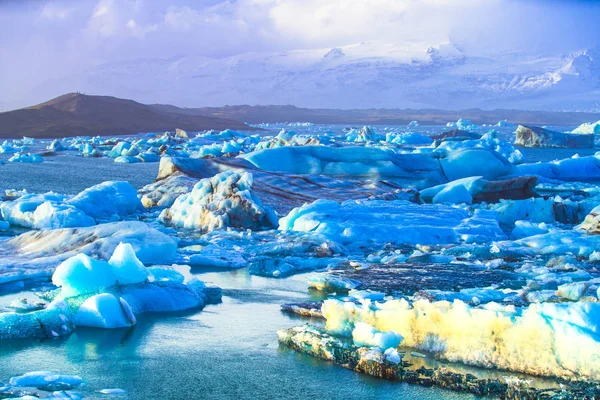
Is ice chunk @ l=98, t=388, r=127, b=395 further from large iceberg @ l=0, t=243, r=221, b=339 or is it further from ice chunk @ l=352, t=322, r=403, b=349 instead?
ice chunk @ l=352, t=322, r=403, b=349

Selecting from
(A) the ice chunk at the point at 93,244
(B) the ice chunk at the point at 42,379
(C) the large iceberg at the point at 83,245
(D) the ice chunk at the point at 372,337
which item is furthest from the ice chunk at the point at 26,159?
(D) the ice chunk at the point at 372,337

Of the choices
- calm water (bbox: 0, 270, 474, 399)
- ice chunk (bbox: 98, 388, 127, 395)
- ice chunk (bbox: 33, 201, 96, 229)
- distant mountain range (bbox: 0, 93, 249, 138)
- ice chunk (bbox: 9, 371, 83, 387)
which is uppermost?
distant mountain range (bbox: 0, 93, 249, 138)

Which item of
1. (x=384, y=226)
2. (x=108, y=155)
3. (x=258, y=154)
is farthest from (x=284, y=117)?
(x=384, y=226)

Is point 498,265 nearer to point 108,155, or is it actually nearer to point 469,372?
point 469,372

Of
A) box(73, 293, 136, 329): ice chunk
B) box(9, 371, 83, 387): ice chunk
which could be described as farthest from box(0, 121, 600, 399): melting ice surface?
box(9, 371, 83, 387): ice chunk

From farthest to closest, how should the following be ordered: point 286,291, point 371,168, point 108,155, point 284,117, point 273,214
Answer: point 284,117 < point 108,155 < point 371,168 < point 273,214 < point 286,291

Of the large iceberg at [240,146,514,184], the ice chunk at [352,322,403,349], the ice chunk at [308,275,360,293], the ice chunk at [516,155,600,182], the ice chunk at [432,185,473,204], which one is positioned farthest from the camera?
the ice chunk at [516,155,600,182]

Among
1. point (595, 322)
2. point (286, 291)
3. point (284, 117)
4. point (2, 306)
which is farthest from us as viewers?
point (284, 117)
